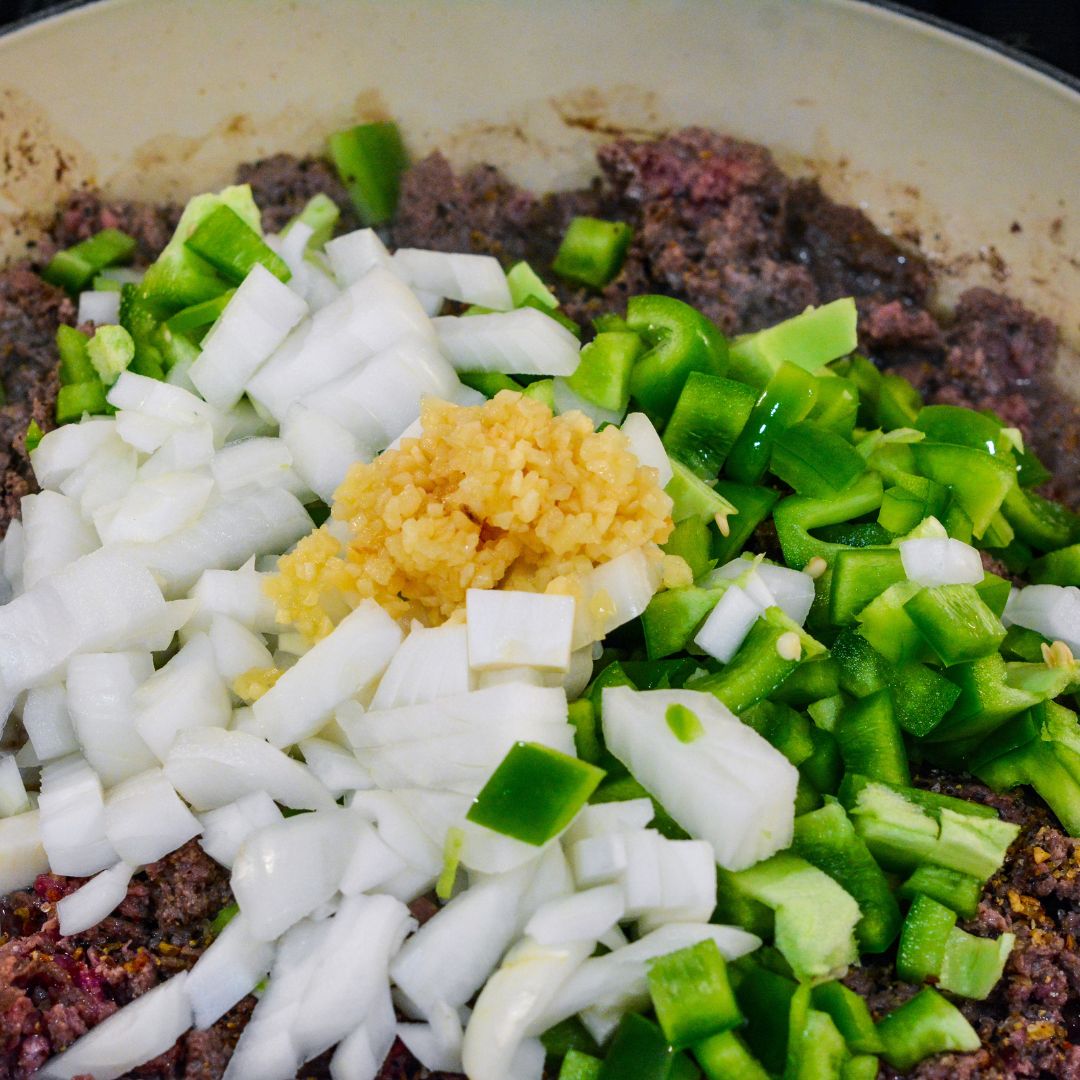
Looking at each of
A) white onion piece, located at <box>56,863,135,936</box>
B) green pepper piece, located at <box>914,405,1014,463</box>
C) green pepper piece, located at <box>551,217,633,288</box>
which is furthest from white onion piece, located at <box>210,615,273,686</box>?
green pepper piece, located at <box>914,405,1014,463</box>

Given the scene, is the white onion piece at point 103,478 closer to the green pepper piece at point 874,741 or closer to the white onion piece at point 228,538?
the white onion piece at point 228,538

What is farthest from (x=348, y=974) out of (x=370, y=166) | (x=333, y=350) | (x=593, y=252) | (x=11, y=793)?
(x=370, y=166)

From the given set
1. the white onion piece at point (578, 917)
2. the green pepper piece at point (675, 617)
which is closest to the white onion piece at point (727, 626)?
the green pepper piece at point (675, 617)

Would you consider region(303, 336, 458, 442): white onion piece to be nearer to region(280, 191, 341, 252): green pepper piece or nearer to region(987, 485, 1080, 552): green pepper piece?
region(280, 191, 341, 252): green pepper piece

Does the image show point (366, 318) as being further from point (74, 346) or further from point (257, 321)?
point (74, 346)

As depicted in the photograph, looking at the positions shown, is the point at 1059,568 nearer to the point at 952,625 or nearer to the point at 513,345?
the point at 952,625

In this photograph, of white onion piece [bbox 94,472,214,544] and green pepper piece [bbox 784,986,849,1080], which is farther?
white onion piece [bbox 94,472,214,544]
